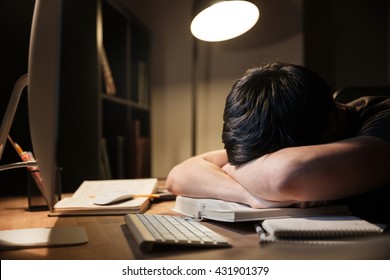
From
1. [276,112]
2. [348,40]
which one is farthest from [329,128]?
[348,40]

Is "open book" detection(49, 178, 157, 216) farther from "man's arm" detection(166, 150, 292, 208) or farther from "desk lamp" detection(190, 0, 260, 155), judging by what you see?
"desk lamp" detection(190, 0, 260, 155)

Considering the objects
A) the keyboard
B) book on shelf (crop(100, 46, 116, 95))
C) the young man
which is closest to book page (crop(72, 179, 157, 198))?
the young man

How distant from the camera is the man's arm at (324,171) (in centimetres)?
56

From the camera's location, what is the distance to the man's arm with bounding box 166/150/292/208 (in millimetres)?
652

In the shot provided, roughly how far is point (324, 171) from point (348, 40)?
1.74 m

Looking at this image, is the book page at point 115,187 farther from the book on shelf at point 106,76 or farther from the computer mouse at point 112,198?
the book on shelf at point 106,76

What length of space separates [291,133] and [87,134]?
3.61 ft

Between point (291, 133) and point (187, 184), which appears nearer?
point (291, 133)

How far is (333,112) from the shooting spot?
0.67 m

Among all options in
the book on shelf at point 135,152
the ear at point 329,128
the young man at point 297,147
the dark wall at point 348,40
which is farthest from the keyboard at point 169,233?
the dark wall at point 348,40

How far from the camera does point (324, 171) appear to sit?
0.57 metres

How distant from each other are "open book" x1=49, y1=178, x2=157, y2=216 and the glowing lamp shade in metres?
0.39
